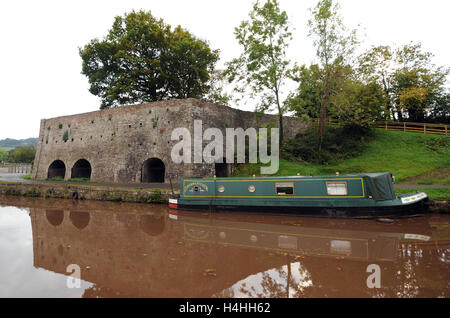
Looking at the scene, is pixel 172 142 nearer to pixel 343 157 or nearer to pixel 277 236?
pixel 277 236

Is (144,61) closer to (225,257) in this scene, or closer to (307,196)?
(307,196)

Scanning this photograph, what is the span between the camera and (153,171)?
16.8m

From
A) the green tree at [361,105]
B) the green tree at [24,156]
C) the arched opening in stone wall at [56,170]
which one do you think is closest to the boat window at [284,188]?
the green tree at [361,105]

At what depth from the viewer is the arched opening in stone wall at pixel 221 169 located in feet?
52.1

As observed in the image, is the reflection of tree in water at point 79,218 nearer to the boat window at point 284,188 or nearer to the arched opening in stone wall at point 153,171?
the arched opening in stone wall at point 153,171

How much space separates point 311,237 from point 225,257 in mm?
2569

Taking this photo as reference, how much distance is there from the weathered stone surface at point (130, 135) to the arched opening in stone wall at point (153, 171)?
15.5 inches

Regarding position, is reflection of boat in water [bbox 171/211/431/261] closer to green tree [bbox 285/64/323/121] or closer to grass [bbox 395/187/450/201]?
grass [bbox 395/187/450/201]

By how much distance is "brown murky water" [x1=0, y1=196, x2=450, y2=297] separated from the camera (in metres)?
3.42

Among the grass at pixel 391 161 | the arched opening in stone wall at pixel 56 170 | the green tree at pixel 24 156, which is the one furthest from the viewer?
the green tree at pixel 24 156

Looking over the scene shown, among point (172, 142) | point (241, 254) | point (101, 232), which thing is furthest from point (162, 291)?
point (172, 142)
